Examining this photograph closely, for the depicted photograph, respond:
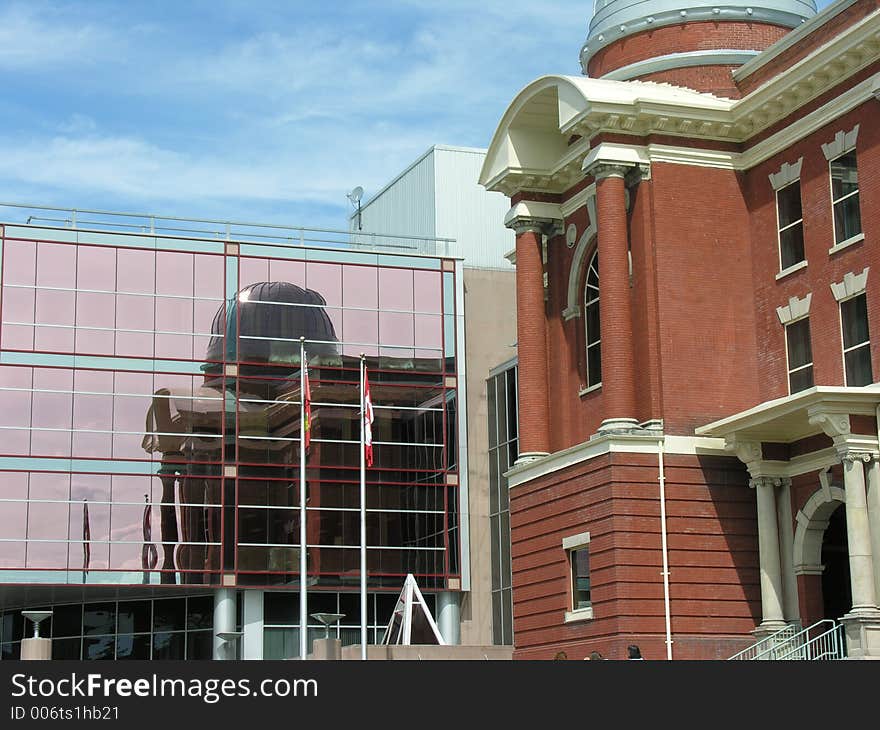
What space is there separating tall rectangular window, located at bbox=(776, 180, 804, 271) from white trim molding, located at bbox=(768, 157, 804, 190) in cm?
13

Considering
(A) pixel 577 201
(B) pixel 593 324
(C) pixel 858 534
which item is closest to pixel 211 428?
(A) pixel 577 201

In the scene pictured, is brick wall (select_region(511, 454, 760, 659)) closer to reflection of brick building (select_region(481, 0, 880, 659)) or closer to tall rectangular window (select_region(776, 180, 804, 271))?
reflection of brick building (select_region(481, 0, 880, 659))

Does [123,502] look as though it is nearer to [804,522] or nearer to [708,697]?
[804,522]

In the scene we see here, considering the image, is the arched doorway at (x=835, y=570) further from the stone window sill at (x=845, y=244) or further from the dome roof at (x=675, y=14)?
the dome roof at (x=675, y=14)

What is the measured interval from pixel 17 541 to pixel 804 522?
111 feet

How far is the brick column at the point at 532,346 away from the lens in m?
42.6

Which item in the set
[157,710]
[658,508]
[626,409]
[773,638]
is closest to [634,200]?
[626,409]

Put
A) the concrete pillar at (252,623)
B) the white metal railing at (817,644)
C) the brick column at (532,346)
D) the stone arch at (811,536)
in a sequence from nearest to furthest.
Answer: the white metal railing at (817,644) → the stone arch at (811,536) → the brick column at (532,346) → the concrete pillar at (252,623)

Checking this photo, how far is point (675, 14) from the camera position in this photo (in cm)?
4191

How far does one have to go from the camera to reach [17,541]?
59.7m

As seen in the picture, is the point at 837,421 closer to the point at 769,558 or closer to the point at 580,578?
the point at 769,558

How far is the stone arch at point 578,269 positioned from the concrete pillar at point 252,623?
24.8 metres

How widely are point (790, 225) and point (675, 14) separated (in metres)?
7.07

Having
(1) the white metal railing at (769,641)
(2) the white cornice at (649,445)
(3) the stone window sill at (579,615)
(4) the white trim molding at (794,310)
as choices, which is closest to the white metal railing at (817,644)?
(1) the white metal railing at (769,641)
